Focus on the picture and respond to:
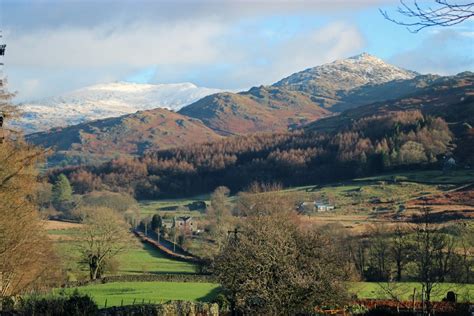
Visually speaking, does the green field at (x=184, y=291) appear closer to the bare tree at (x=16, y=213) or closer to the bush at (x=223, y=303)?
the bush at (x=223, y=303)

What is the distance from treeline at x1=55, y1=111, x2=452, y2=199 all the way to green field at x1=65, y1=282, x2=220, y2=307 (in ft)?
307

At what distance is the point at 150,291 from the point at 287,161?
12296 cm

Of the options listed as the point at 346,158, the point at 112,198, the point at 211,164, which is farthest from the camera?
the point at 211,164

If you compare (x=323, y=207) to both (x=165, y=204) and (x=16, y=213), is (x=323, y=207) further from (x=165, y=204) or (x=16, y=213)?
(x=16, y=213)

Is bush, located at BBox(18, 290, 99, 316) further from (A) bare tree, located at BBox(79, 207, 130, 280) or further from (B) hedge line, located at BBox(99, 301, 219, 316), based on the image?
(A) bare tree, located at BBox(79, 207, 130, 280)

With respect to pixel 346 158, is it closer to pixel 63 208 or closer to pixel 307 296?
pixel 63 208

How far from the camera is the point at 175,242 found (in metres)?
76.9

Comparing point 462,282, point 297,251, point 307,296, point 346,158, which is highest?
point 346,158

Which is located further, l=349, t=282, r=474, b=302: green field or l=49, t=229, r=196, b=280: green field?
l=49, t=229, r=196, b=280: green field

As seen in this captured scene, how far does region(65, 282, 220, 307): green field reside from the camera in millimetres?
39188

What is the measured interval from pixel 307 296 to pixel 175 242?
5701 centimetres

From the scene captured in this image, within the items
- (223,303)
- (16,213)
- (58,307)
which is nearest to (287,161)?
(223,303)

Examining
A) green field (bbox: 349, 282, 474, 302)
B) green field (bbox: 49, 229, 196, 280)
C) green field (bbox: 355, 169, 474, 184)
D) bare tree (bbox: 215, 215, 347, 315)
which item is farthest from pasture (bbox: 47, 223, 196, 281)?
green field (bbox: 355, 169, 474, 184)

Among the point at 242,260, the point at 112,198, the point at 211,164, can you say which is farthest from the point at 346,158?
the point at 242,260
